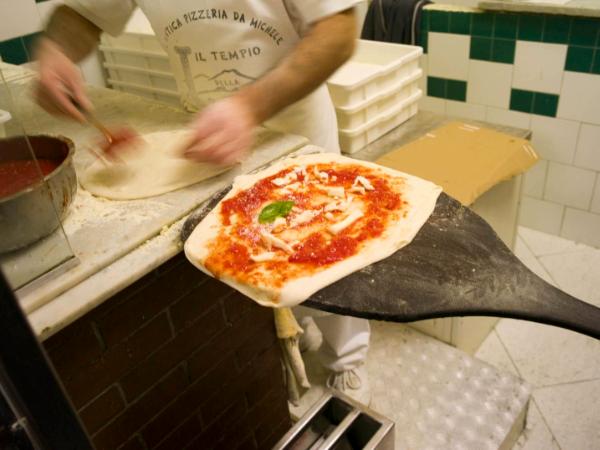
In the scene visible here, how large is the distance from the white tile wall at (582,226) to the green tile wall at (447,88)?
695mm

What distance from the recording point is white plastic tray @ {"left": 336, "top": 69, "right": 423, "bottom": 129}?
5.50ft

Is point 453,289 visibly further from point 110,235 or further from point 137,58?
point 137,58

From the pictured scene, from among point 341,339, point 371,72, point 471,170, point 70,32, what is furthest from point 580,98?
point 70,32

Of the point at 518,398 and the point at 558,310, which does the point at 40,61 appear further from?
the point at 518,398

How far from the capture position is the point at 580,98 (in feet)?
6.53

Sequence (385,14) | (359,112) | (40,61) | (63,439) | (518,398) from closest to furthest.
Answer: (63,439) → (40,61) → (518,398) → (359,112) → (385,14)

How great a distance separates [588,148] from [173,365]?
184 cm

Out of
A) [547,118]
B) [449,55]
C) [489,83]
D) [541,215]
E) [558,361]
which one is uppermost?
[449,55]

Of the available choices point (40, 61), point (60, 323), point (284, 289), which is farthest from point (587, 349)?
point (40, 61)

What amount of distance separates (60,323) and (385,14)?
6.81ft

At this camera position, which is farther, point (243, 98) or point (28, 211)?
point (243, 98)

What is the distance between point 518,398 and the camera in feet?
5.03

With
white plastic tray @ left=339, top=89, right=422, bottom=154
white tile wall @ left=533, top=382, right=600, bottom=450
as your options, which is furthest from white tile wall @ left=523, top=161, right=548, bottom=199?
white tile wall @ left=533, top=382, right=600, bottom=450

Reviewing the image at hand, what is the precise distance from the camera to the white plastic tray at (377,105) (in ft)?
5.50
